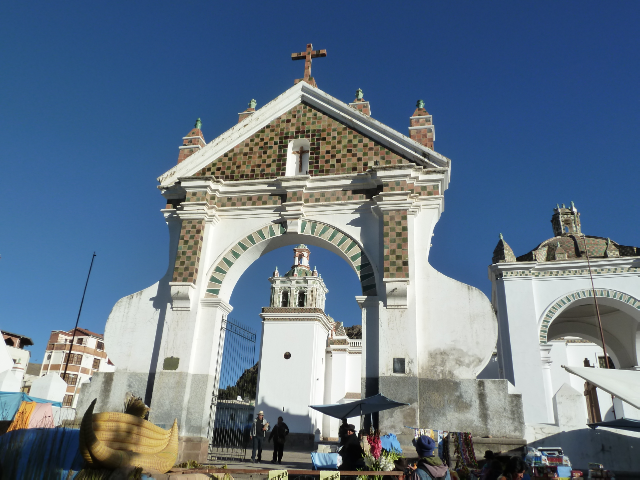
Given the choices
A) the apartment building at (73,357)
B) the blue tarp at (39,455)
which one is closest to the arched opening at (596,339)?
the blue tarp at (39,455)

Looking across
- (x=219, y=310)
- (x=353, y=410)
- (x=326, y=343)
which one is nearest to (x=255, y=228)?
(x=219, y=310)

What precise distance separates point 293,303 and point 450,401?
720 inches

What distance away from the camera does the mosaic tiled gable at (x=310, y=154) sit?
32.0ft

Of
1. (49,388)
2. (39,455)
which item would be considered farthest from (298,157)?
(49,388)

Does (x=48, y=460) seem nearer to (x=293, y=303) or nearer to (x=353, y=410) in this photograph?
(x=353, y=410)

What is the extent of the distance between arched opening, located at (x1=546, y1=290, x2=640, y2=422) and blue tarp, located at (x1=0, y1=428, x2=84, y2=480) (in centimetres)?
1345

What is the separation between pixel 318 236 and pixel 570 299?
29.5 feet

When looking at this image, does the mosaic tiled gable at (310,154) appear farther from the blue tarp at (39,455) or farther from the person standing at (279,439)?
the blue tarp at (39,455)

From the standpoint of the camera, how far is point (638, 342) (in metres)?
14.9

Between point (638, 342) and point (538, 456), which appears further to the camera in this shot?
point (638, 342)

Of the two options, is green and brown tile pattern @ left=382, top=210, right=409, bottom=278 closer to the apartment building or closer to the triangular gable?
the triangular gable

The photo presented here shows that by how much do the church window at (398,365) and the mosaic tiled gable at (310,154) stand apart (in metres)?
3.70

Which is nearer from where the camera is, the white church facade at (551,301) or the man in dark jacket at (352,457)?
the man in dark jacket at (352,457)

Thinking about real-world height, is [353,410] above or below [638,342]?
below
